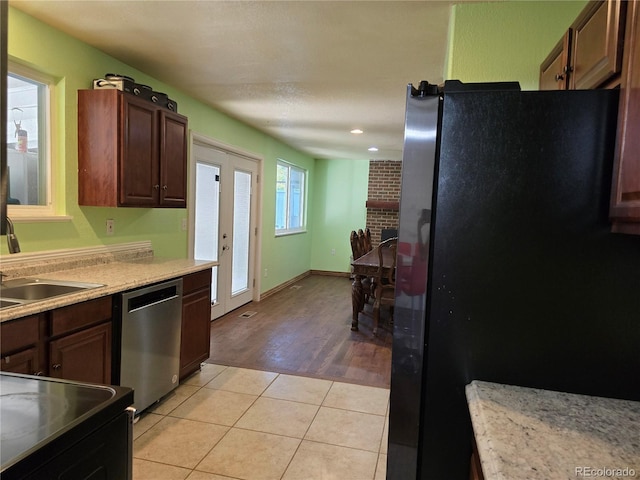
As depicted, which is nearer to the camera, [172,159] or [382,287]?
[172,159]

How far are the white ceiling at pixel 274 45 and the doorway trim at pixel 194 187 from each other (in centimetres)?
40

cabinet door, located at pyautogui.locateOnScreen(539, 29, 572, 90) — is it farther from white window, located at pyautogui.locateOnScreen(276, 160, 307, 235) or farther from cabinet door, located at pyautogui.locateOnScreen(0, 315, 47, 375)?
white window, located at pyautogui.locateOnScreen(276, 160, 307, 235)

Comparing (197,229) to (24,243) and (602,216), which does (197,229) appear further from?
(602,216)

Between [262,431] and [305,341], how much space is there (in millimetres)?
1704

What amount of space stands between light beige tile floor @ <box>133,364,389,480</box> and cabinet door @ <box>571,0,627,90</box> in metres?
2.00

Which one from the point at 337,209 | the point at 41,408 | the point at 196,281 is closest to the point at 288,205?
the point at 337,209

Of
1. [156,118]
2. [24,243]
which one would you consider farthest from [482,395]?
[156,118]

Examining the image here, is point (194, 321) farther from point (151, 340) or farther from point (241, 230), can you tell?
point (241, 230)

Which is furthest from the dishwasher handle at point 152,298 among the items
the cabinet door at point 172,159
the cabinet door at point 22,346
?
the cabinet door at point 172,159

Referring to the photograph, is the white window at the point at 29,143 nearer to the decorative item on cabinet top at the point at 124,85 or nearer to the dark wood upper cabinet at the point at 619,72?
the decorative item on cabinet top at the point at 124,85

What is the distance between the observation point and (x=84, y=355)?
2043 millimetres

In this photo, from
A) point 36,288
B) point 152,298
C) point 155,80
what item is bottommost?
point 152,298

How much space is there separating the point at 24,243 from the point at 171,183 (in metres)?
1.10

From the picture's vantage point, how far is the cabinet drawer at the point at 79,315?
6.13ft
